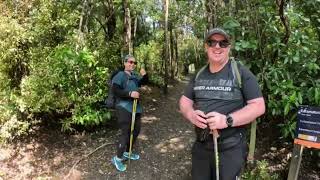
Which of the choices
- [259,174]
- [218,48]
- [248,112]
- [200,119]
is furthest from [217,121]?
[259,174]

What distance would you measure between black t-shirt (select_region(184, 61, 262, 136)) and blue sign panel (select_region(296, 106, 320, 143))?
4.87 ft

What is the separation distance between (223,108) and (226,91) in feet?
0.54

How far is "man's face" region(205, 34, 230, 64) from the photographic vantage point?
375 cm

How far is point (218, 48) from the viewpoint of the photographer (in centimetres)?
377

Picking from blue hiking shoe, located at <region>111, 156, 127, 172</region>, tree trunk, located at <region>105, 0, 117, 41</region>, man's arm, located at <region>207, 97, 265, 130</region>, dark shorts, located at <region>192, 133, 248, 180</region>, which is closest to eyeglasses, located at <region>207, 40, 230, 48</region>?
man's arm, located at <region>207, 97, 265, 130</region>

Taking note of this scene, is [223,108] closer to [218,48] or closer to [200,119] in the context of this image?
[200,119]

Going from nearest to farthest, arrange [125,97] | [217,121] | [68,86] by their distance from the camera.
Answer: [217,121]
[125,97]
[68,86]

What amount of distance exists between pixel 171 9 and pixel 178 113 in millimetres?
7378

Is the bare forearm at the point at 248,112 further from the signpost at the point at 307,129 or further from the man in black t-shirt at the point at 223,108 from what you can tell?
the signpost at the point at 307,129

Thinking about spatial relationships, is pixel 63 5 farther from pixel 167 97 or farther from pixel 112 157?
pixel 167 97

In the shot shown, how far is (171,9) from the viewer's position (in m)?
17.2

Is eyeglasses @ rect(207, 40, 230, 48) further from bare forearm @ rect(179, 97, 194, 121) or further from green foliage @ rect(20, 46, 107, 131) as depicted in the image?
green foliage @ rect(20, 46, 107, 131)

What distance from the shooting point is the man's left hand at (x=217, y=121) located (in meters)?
3.54

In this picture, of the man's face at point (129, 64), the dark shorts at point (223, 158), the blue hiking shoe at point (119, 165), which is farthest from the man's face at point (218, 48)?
the blue hiking shoe at point (119, 165)
